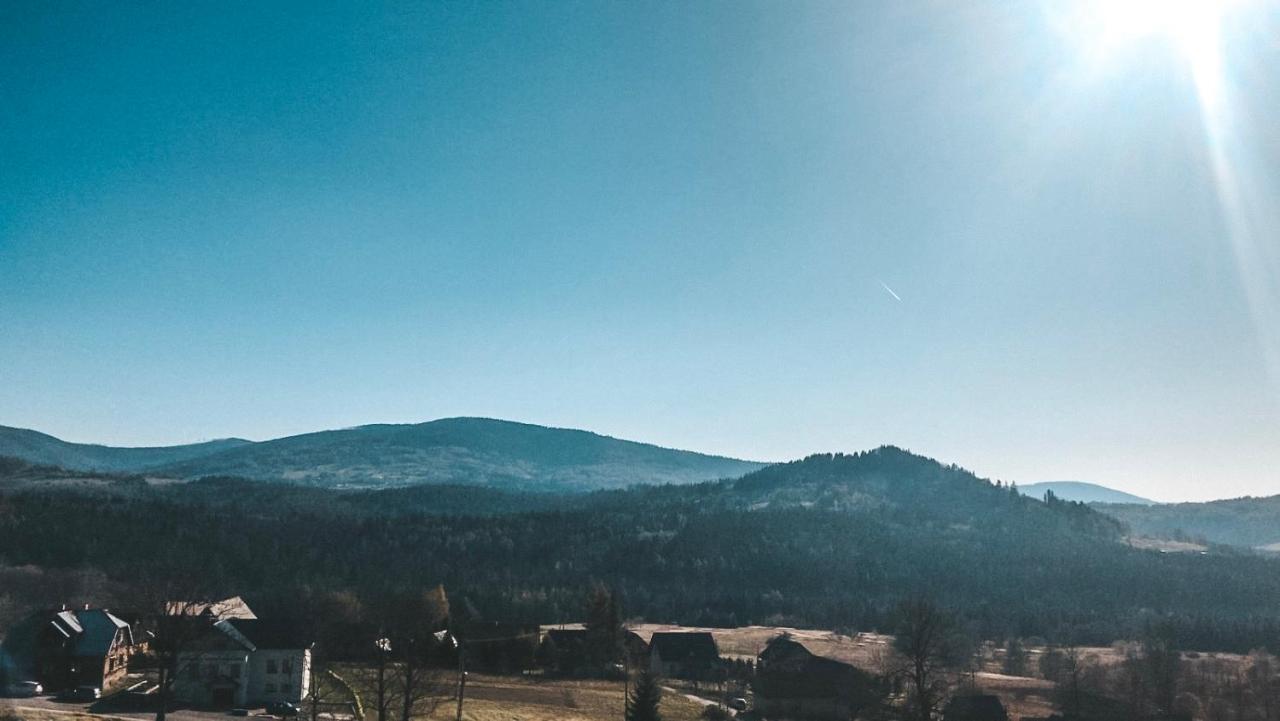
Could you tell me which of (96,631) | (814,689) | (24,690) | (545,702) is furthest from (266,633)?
(814,689)

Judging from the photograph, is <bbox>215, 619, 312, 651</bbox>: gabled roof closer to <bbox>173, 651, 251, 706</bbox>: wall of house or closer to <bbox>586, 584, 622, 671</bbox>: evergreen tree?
<bbox>173, 651, 251, 706</bbox>: wall of house

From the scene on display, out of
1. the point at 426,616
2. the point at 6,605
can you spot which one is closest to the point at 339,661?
the point at 426,616

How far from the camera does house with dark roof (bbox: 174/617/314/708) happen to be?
69375 mm

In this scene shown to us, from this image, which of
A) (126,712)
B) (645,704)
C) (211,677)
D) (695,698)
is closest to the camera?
(645,704)

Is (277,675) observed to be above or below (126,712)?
above

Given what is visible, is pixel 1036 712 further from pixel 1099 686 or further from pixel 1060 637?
pixel 1060 637

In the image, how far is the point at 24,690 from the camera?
217ft

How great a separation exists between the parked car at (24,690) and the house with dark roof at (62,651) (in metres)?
2.36

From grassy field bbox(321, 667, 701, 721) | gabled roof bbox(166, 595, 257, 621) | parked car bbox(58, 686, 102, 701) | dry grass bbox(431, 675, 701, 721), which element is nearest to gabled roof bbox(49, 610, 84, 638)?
parked car bbox(58, 686, 102, 701)

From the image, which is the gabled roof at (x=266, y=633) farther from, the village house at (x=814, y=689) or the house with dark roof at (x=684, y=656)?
the house with dark roof at (x=684, y=656)

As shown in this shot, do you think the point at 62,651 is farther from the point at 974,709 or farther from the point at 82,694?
the point at 974,709

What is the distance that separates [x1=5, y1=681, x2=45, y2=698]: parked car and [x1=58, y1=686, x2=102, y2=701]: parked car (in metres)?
1.73

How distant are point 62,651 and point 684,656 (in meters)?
74.1

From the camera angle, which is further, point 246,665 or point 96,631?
point 96,631
